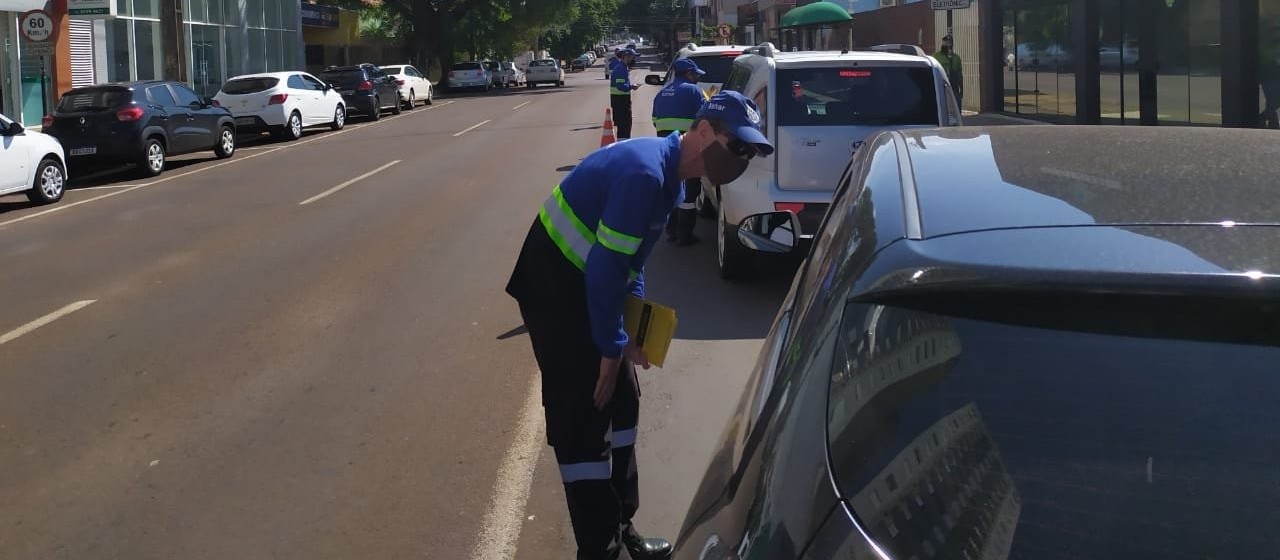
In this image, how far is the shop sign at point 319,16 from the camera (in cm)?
4744

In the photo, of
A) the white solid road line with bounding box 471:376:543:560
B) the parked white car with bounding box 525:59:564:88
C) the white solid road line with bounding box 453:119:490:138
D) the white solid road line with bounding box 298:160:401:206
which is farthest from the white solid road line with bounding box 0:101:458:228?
the parked white car with bounding box 525:59:564:88

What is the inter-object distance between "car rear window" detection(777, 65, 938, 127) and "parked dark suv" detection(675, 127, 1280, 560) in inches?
272

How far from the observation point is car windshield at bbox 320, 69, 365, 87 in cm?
3237

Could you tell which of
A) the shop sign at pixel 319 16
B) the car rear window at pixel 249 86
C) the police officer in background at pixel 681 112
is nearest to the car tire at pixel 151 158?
the car rear window at pixel 249 86

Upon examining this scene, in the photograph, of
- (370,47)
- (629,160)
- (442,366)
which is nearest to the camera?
(629,160)

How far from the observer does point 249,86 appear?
2634 centimetres

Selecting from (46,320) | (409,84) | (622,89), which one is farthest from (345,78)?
(46,320)

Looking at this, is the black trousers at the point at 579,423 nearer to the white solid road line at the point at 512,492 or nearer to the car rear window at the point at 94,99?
the white solid road line at the point at 512,492

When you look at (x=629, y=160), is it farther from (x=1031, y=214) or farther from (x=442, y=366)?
(x=442, y=366)

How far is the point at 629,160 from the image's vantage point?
143 inches

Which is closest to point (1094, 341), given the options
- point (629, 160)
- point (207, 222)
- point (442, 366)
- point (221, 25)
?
point (629, 160)

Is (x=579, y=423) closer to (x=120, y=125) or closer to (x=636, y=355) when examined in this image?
(x=636, y=355)

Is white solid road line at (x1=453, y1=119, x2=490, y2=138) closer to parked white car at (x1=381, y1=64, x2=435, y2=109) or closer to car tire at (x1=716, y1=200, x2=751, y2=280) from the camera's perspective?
parked white car at (x1=381, y1=64, x2=435, y2=109)

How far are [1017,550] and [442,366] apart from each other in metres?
5.73
